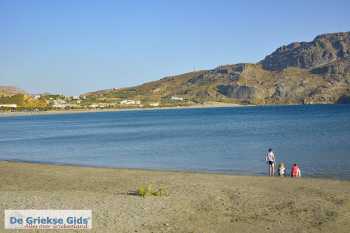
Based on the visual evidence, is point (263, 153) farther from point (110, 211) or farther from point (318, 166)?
point (110, 211)

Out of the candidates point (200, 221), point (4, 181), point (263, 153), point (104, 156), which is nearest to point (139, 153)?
point (104, 156)

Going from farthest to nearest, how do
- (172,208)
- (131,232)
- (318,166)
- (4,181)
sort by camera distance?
(318,166) < (4,181) < (172,208) < (131,232)

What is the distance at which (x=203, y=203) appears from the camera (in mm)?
18375

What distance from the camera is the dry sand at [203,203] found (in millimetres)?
14984

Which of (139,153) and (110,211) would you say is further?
(139,153)

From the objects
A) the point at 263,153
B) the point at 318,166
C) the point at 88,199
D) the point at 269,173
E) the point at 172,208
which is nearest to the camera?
the point at 172,208

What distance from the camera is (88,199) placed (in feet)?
59.9

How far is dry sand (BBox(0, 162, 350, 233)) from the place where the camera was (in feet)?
49.2

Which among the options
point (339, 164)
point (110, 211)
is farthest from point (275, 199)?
point (339, 164)

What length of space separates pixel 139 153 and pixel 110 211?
30.7m

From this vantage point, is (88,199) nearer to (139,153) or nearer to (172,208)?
(172,208)

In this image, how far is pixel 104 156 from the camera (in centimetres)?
4453

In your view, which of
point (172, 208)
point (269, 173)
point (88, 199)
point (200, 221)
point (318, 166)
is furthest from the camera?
point (318, 166)

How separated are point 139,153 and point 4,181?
21440 mm
